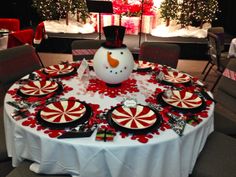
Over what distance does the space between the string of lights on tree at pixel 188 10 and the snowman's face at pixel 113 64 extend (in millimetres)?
4629

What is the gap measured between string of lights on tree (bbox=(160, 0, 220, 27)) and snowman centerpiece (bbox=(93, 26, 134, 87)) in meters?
4.60

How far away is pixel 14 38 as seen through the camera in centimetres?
329

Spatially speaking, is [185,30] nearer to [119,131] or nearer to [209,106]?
[209,106]

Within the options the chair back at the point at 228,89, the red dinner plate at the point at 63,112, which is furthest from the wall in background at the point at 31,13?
the red dinner plate at the point at 63,112

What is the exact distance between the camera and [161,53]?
8.35ft

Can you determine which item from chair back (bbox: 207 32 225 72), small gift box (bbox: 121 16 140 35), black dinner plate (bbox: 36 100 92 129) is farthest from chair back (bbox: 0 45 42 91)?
small gift box (bbox: 121 16 140 35)

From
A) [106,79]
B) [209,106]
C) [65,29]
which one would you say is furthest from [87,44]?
[65,29]

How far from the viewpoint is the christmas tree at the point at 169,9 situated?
5.77m

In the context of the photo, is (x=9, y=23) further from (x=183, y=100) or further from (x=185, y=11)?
(x=185, y=11)

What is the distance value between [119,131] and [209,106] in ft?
2.05

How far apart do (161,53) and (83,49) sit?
2.64 ft

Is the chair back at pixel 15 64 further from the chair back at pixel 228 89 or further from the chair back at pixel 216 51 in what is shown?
the chair back at pixel 216 51

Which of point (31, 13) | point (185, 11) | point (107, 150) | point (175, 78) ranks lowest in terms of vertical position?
point (107, 150)

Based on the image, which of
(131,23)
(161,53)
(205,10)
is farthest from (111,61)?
(205,10)
